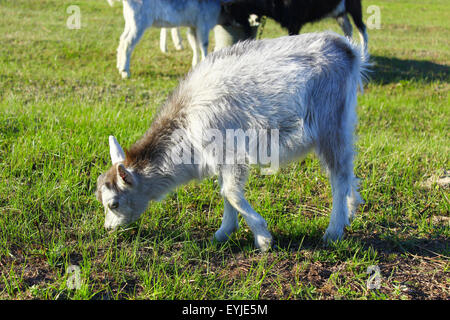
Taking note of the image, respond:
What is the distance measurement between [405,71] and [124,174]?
309 inches

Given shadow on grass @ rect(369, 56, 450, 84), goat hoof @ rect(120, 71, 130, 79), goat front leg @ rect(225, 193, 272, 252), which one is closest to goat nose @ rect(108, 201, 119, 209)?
goat front leg @ rect(225, 193, 272, 252)

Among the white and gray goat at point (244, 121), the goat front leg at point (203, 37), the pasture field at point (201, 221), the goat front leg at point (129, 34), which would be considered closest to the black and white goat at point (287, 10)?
the goat front leg at point (203, 37)

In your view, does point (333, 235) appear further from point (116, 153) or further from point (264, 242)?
point (116, 153)

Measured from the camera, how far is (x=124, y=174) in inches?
122

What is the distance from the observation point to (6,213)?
363cm

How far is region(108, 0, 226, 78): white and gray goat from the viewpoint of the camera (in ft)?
27.1

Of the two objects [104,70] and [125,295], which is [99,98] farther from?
[125,295]

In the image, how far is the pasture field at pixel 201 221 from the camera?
3020 mm

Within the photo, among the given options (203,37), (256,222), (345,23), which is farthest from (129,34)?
(256,222)

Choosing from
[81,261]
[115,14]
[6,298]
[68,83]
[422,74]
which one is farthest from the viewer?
[115,14]

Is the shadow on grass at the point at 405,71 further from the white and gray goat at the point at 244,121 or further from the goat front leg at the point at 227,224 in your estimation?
the goat front leg at the point at 227,224

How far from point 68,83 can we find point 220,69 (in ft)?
16.4

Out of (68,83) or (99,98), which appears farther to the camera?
(68,83)

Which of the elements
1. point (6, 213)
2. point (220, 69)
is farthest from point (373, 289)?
point (6, 213)
